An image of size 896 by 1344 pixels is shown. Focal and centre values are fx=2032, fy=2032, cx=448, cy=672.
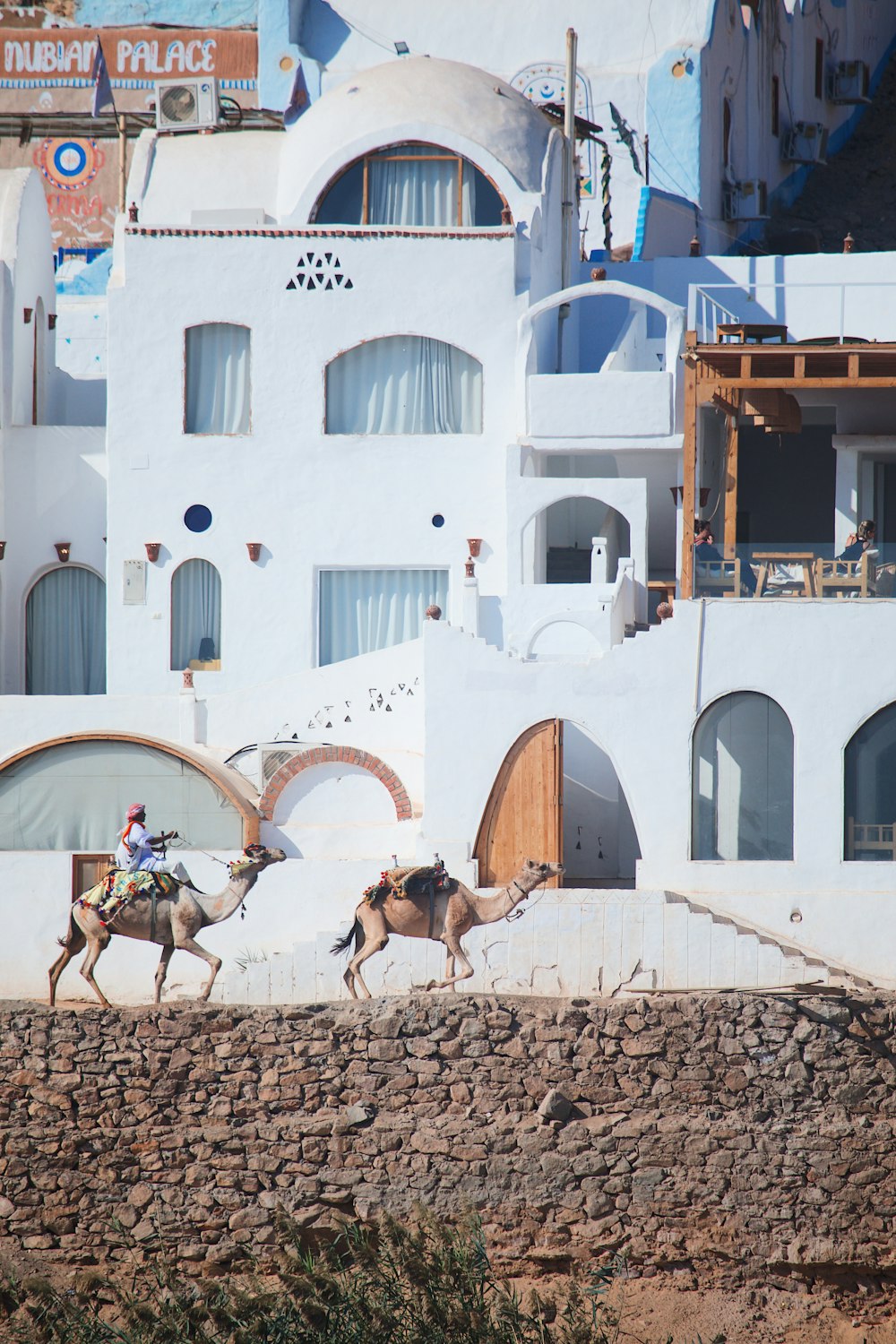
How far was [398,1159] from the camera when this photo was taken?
69.8ft

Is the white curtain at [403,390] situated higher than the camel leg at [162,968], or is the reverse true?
the white curtain at [403,390]

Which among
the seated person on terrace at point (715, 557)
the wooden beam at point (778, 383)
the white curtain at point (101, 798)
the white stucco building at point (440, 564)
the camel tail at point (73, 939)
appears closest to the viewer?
the camel tail at point (73, 939)

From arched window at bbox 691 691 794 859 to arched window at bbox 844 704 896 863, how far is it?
2.16 ft

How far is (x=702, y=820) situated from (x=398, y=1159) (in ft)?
16.9

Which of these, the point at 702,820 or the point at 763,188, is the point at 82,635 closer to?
the point at 702,820

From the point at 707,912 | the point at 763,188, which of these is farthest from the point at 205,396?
the point at 763,188

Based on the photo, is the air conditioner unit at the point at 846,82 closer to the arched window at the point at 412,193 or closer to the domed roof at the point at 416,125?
the domed roof at the point at 416,125

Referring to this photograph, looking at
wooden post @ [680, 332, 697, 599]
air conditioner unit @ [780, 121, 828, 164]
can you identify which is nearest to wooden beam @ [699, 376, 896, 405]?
wooden post @ [680, 332, 697, 599]

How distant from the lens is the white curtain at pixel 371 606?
28.4 m

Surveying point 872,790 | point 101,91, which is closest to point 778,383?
point 872,790

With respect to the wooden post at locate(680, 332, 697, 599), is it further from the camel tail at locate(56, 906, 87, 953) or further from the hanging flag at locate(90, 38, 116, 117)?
the hanging flag at locate(90, 38, 116, 117)

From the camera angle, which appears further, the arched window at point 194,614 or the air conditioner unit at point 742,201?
the air conditioner unit at point 742,201

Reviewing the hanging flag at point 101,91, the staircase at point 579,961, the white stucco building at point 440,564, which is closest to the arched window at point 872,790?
the white stucco building at point 440,564

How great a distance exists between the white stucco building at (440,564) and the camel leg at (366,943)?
0.62ft
